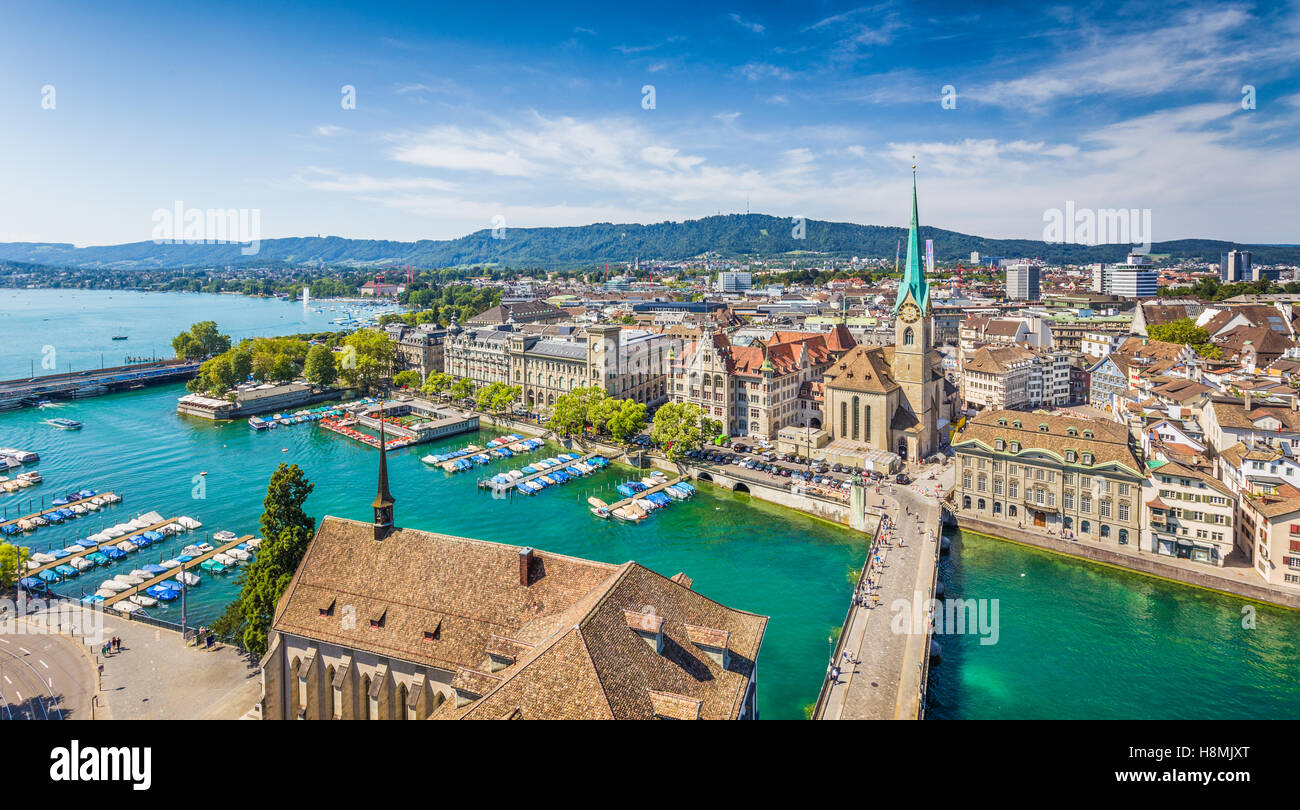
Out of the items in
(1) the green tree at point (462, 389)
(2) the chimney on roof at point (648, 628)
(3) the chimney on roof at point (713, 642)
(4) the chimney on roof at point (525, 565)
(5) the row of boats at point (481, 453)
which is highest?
(1) the green tree at point (462, 389)

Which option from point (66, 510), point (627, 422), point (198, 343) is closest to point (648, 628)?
point (627, 422)

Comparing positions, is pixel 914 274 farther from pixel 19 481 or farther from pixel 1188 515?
pixel 19 481

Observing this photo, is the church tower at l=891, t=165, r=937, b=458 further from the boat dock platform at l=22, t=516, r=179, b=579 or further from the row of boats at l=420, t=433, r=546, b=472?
the boat dock platform at l=22, t=516, r=179, b=579

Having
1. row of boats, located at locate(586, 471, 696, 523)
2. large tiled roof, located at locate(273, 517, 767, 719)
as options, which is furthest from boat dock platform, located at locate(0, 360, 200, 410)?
large tiled roof, located at locate(273, 517, 767, 719)

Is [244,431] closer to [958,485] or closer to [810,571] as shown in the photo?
[810,571]

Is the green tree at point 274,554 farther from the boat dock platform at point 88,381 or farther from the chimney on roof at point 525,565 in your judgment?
the boat dock platform at point 88,381

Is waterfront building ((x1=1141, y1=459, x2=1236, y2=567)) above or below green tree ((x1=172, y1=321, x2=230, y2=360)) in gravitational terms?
below

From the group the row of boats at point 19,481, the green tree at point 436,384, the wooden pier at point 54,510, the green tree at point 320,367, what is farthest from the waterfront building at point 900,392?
the green tree at point 320,367
